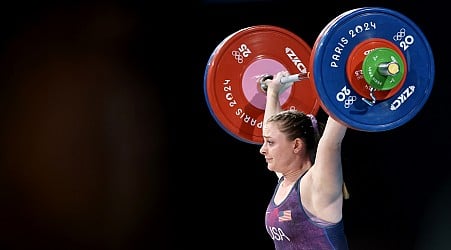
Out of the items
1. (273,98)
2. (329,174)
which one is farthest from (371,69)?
(273,98)

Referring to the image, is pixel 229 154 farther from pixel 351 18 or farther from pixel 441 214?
pixel 351 18

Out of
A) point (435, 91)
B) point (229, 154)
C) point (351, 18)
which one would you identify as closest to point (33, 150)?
point (229, 154)

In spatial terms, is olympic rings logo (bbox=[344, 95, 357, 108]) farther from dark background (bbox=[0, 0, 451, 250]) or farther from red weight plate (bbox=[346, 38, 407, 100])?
dark background (bbox=[0, 0, 451, 250])

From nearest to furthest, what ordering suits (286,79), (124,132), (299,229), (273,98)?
1. (299,229)
2. (286,79)
3. (273,98)
4. (124,132)

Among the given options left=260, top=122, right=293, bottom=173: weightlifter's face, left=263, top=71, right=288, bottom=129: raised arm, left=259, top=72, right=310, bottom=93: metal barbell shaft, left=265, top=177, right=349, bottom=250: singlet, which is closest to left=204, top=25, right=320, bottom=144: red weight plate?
left=259, top=72, right=310, bottom=93: metal barbell shaft

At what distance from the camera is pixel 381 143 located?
4293 millimetres

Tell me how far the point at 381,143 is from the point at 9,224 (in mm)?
2433

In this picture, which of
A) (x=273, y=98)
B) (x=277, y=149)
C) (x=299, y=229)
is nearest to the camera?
(x=299, y=229)

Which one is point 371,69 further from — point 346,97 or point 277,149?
point 277,149

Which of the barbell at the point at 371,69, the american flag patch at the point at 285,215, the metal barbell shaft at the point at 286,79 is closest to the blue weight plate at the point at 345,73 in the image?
the barbell at the point at 371,69

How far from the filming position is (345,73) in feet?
7.96

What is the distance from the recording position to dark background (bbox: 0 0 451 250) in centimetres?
469

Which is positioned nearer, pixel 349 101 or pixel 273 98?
pixel 349 101

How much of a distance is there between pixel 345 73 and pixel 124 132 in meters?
2.60
